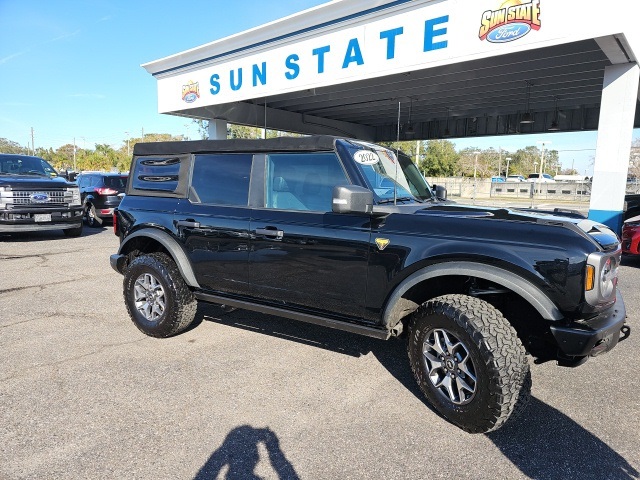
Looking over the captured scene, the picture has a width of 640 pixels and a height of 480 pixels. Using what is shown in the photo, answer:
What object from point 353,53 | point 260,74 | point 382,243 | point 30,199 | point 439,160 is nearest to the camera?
point 382,243

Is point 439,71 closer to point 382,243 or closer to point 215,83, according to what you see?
point 215,83

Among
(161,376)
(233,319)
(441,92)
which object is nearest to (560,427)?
(161,376)

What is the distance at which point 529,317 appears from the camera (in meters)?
3.06

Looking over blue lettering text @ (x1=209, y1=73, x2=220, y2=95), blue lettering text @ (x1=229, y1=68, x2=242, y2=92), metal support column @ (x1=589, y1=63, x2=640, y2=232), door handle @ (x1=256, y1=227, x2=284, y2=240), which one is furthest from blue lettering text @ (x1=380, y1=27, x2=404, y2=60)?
door handle @ (x1=256, y1=227, x2=284, y2=240)

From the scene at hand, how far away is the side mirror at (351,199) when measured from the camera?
293 cm

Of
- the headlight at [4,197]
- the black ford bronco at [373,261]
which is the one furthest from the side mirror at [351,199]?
the headlight at [4,197]

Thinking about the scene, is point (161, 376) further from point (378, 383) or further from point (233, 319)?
point (378, 383)

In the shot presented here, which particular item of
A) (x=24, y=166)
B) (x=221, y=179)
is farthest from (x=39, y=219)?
(x=221, y=179)

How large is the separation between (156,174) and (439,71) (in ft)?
30.8

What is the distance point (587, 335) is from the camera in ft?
8.09

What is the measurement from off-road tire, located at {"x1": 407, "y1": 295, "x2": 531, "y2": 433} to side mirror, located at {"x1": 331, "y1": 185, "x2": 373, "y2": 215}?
2.76 feet

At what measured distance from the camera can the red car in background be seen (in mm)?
8117

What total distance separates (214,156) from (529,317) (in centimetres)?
306

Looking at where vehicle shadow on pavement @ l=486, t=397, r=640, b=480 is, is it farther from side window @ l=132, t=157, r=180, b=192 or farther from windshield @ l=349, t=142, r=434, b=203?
side window @ l=132, t=157, r=180, b=192
